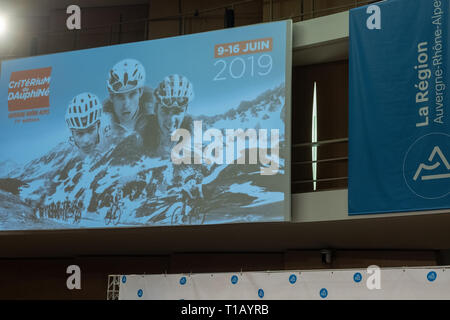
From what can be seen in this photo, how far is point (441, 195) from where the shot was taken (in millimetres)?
9250

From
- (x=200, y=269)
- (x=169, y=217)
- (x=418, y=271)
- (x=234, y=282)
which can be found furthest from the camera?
(x=200, y=269)

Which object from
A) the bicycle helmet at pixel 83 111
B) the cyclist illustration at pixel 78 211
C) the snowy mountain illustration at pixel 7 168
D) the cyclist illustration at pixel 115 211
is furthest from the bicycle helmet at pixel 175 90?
the snowy mountain illustration at pixel 7 168

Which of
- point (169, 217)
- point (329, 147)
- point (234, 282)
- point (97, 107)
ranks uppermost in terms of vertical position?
point (97, 107)

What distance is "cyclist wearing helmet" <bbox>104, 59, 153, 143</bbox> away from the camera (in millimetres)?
11859

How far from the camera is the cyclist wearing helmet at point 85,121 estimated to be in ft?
39.8

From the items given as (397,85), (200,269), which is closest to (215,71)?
(397,85)

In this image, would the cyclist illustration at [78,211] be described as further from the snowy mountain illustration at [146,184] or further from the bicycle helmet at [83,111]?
the bicycle helmet at [83,111]

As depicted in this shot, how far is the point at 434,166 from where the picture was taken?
371 inches

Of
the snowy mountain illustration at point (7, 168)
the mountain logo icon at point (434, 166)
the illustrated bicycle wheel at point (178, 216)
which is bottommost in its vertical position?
the illustrated bicycle wheel at point (178, 216)

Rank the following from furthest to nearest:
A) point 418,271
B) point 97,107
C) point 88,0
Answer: point 88,0, point 97,107, point 418,271

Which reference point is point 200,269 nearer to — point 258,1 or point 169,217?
point 169,217

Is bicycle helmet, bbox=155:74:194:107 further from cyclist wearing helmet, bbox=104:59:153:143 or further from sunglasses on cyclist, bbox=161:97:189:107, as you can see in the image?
cyclist wearing helmet, bbox=104:59:153:143

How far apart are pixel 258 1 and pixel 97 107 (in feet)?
13.3

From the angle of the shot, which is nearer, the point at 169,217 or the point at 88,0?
the point at 169,217
